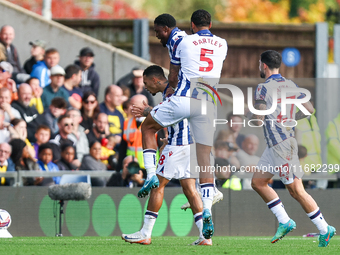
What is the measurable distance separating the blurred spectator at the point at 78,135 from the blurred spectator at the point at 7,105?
1.00 m

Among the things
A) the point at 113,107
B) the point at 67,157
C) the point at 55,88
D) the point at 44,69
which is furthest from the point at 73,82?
the point at 67,157

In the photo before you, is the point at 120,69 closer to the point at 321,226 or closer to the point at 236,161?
the point at 236,161

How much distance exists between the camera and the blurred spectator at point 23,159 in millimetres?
12047

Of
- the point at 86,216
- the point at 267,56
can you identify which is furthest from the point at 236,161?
the point at 267,56

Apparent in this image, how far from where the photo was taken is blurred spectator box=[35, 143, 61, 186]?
12141 mm

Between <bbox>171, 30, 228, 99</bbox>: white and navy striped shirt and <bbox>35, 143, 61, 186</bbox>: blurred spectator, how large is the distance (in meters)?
4.88

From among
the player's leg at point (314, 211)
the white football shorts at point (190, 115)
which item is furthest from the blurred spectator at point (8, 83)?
the player's leg at point (314, 211)

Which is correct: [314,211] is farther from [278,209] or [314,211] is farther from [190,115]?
[190,115]

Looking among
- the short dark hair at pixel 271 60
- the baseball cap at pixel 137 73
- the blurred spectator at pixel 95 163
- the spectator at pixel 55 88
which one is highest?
the short dark hair at pixel 271 60

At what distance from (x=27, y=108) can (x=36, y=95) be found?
40cm

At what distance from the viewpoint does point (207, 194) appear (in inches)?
311

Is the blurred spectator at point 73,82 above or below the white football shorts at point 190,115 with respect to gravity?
above

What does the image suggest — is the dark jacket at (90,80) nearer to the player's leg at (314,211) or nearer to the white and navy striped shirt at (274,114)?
the white and navy striped shirt at (274,114)

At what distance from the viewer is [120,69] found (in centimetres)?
1530
